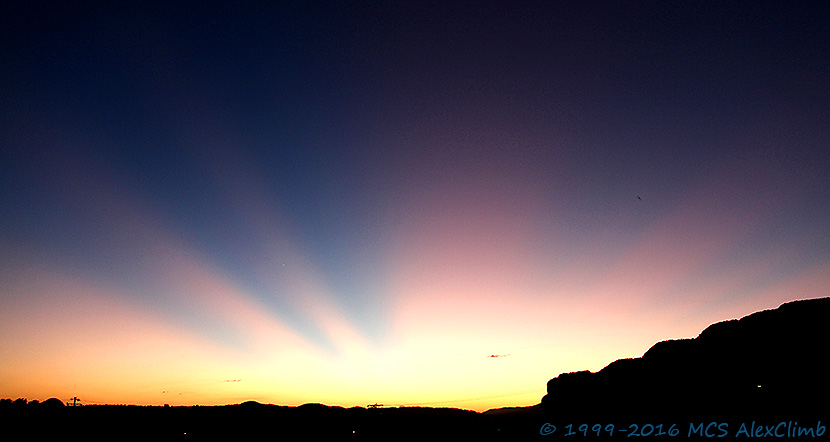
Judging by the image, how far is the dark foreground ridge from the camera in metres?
28.6

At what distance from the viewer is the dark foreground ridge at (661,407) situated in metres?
28.6

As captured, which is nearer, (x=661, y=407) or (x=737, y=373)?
(x=737, y=373)

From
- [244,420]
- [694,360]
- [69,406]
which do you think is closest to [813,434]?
[694,360]

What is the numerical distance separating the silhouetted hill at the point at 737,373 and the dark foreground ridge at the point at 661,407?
86 mm

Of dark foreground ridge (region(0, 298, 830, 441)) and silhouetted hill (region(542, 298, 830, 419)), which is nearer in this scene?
silhouetted hill (region(542, 298, 830, 419))

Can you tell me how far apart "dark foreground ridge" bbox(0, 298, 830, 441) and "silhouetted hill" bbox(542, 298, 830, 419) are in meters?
0.09

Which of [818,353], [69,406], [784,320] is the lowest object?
[69,406]

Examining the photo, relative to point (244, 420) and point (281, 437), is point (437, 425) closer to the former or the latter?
point (281, 437)

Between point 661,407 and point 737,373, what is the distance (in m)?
7.05

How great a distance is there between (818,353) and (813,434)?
25.2ft

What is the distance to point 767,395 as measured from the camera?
29906mm

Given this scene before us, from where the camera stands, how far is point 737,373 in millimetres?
33594

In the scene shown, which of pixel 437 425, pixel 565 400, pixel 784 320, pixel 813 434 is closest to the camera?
pixel 813 434

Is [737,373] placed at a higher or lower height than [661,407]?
higher
